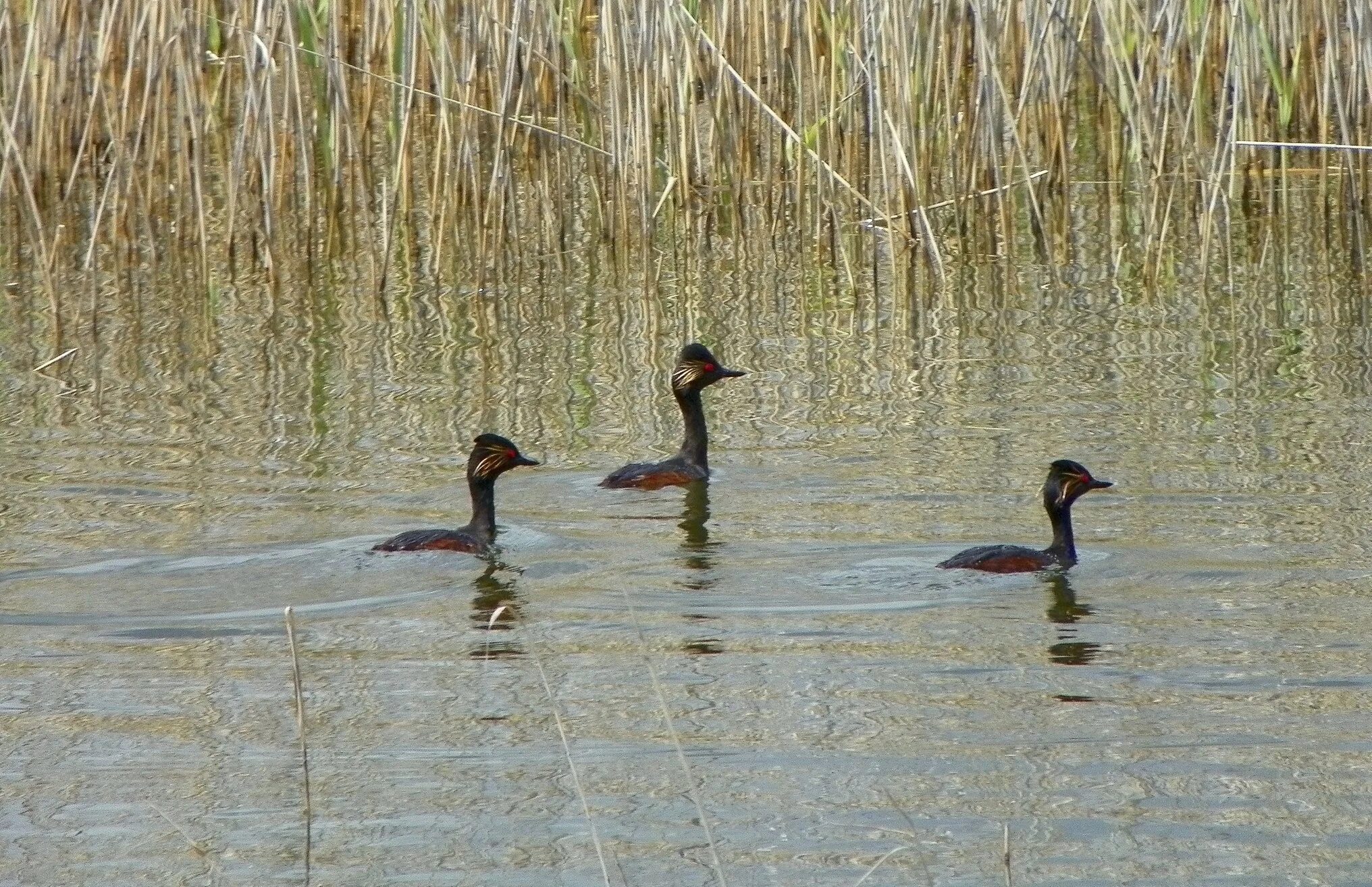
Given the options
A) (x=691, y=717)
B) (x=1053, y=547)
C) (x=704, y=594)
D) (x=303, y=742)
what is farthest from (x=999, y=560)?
(x=303, y=742)

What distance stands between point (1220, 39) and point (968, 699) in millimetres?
10131

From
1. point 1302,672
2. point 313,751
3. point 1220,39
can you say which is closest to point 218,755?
point 313,751

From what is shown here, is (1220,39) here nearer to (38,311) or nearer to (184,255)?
(184,255)

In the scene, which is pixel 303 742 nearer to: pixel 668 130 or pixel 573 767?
pixel 573 767

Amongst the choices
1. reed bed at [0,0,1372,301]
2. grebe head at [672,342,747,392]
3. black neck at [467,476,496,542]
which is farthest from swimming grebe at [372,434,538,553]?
reed bed at [0,0,1372,301]

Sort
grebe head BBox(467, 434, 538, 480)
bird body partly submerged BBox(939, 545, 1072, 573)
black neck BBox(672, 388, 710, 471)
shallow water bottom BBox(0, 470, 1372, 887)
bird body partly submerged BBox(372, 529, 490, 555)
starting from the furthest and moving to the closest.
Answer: black neck BBox(672, 388, 710, 471) → grebe head BBox(467, 434, 538, 480) → bird body partly submerged BBox(372, 529, 490, 555) → bird body partly submerged BBox(939, 545, 1072, 573) → shallow water bottom BBox(0, 470, 1372, 887)

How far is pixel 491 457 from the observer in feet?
27.1

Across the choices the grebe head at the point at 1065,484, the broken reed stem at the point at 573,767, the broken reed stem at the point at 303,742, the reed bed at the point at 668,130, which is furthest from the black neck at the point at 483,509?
the reed bed at the point at 668,130

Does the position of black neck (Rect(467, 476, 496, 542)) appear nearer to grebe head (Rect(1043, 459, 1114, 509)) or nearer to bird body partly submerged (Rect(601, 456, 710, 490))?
bird body partly submerged (Rect(601, 456, 710, 490))

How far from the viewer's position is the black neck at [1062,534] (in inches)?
299

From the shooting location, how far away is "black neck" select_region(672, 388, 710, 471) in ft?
30.3

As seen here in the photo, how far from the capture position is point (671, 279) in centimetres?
1316

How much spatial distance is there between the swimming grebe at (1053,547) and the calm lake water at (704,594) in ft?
0.25

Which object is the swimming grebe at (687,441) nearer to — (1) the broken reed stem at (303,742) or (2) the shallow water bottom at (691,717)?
(2) the shallow water bottom at (691,717)
